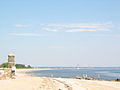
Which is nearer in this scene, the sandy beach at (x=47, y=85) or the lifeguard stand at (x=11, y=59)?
the sandy beach at (x=47, y=85)

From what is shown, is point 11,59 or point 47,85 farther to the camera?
point 11,59

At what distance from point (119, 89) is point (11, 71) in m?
18.6

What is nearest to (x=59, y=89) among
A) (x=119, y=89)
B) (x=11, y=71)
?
(x=119, y=89)

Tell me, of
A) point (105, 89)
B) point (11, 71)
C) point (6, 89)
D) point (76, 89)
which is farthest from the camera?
point (11, 71)

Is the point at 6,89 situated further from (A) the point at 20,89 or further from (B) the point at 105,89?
(B) the point at 105,89

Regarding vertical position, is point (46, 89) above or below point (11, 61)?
below

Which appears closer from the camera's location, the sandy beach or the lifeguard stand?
the sandy beach

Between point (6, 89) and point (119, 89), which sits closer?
point (6, 89)

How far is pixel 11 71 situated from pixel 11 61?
1588 millimetres

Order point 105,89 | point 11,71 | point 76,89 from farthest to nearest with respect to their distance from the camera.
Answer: point 11,71
point 105,89
point 76,89

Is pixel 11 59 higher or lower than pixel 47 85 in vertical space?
higher

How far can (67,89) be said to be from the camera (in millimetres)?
23422

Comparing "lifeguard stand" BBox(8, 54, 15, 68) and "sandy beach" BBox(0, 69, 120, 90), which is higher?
"lifeguard stand" BBox(8, 54, 15, 68)

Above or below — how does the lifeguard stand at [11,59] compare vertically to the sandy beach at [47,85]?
above
